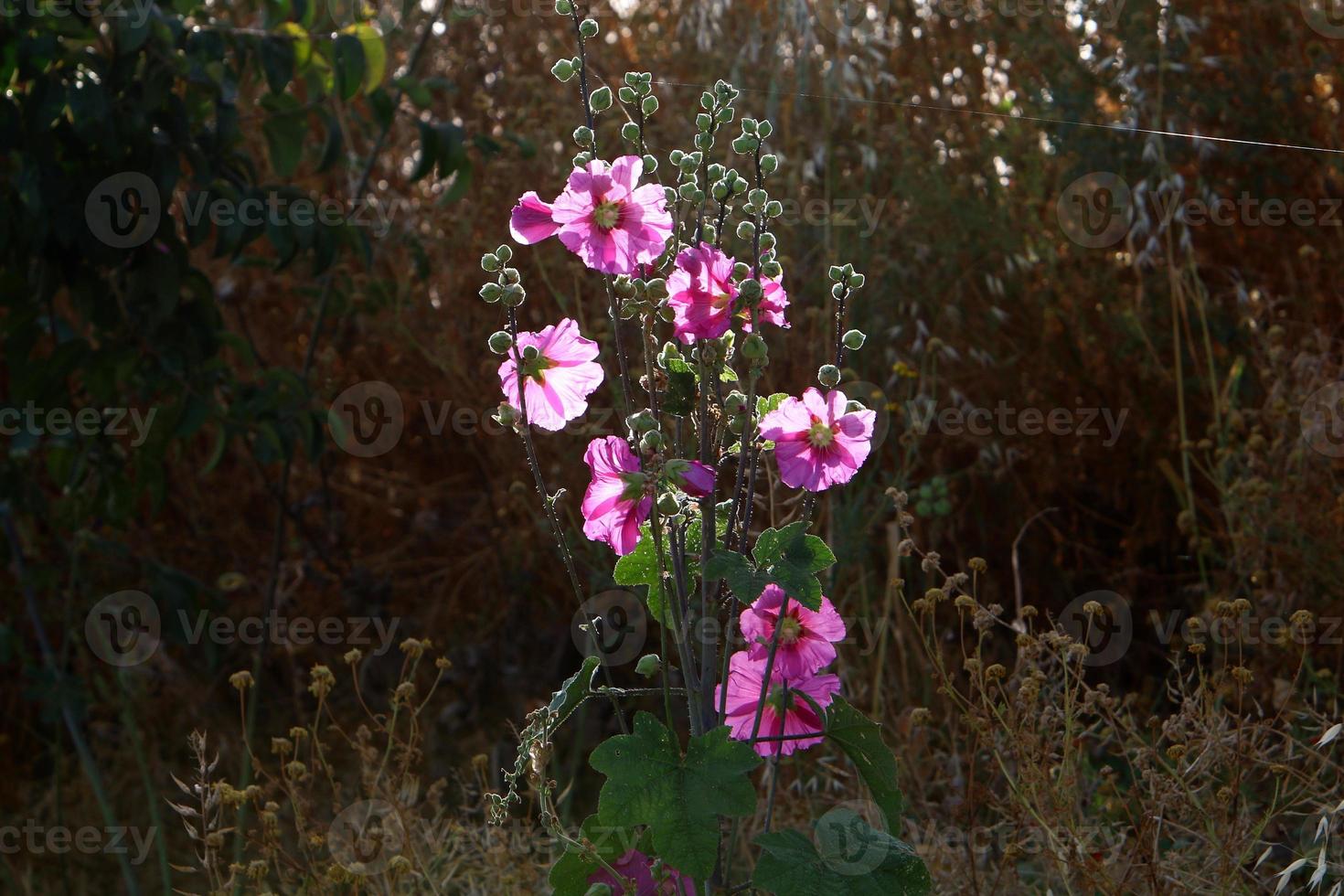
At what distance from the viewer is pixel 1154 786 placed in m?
1.57

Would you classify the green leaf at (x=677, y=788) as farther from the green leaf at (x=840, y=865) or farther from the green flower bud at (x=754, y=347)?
the green flower bud at (x=754, y=347)

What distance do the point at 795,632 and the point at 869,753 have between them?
130mm

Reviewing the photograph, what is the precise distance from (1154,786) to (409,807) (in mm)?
1018

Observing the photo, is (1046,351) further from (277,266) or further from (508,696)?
(277,266)

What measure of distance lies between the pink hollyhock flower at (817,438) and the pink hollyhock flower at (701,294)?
3.7 inches

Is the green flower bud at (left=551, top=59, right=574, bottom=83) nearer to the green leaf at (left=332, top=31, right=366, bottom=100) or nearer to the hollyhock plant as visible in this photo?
the hollyhock plant

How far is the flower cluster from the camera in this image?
1.23m

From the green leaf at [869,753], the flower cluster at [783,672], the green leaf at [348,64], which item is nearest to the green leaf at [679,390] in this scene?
the flower cluster at [783,672]

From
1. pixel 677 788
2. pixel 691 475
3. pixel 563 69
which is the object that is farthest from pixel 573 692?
pixel 563 69

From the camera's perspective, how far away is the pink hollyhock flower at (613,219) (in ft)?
3.64

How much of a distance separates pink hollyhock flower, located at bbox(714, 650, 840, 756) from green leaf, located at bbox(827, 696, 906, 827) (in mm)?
21

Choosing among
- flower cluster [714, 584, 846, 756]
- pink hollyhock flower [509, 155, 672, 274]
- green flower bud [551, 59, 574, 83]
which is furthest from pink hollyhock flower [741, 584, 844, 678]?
green flower bud [551, 59, 574, 83]

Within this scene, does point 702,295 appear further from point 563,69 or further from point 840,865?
point 840,865

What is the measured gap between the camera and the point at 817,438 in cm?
114
